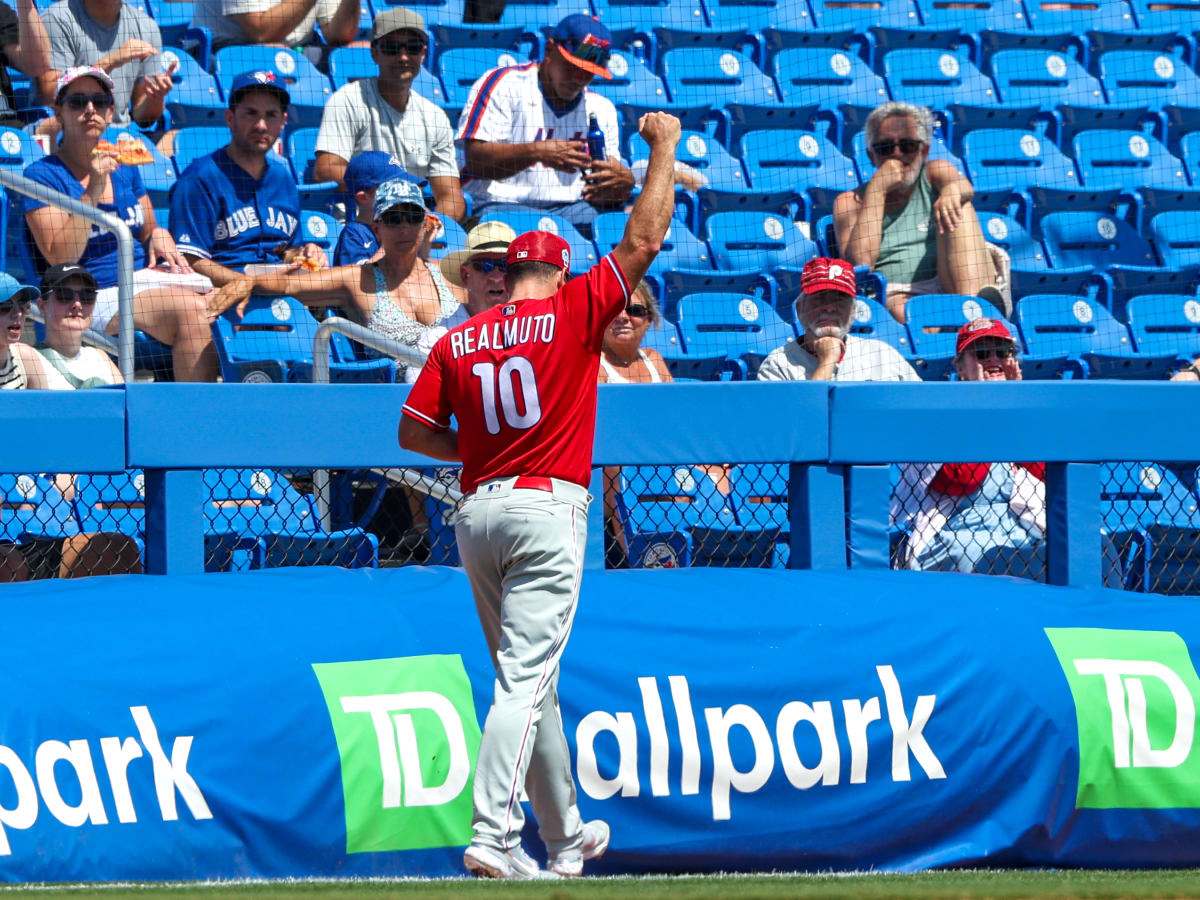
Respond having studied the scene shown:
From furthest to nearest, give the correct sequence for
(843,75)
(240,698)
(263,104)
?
(843,75) < (263,104) < (240,698)

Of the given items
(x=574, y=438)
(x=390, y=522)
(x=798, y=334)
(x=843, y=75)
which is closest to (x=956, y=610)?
(x=574, y=438)

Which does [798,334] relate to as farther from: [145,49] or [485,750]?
[485,750]

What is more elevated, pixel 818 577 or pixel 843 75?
pixel 843 75

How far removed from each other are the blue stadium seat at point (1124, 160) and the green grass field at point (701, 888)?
6.57 meters

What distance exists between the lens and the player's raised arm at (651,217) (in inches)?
128

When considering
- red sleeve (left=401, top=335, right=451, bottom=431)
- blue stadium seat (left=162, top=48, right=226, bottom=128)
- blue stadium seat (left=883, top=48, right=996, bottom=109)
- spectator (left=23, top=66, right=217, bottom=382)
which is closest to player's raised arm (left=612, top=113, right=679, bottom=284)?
red sleeve (left=401, top=335, right=451, bottom=431)

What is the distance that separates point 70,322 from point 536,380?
2.26 m

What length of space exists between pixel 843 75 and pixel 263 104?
415 cm

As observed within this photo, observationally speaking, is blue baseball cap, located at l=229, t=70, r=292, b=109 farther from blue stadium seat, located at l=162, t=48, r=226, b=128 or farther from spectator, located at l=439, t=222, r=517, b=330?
spectator, located at l=439, t=222, r=517, b=330

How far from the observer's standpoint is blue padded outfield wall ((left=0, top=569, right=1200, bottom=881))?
3266 millimetres

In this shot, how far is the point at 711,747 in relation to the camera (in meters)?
3.66

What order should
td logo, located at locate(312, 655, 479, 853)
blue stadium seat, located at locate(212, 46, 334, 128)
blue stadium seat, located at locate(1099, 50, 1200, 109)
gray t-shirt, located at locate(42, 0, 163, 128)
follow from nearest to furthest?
td logo, located at locate(312, 655, 479, 853), gray t-shirt, located at locate(42, 0, 163, 128), blue stadium seat, located at locate(212, 46, 334, 128), blue stadium seat, located at locate(1099, 50, 1200, 109)

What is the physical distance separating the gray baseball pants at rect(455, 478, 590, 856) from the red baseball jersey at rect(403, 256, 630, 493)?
0.23ft

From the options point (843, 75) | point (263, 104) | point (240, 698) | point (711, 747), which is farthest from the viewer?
point (843, 75)
